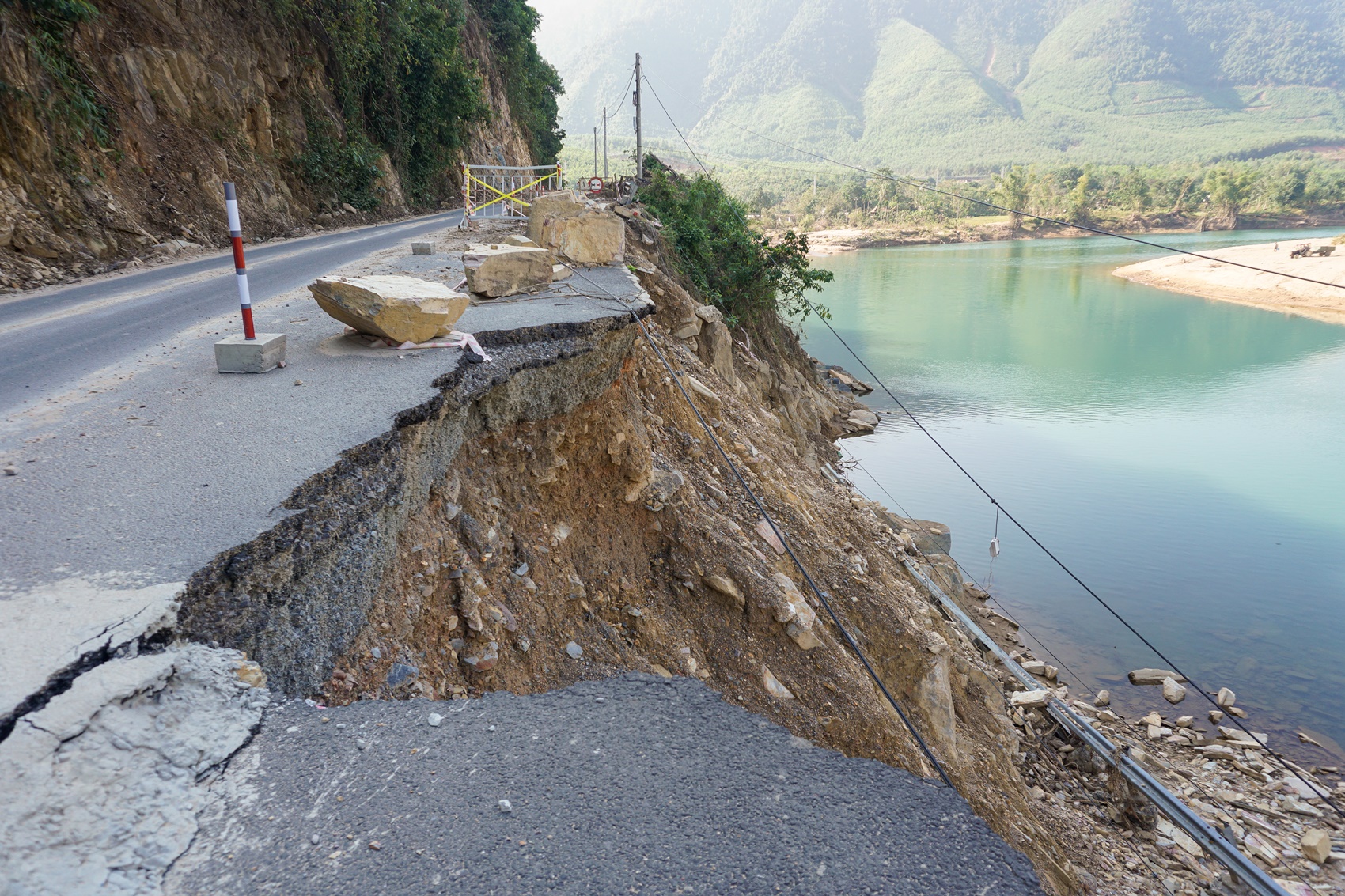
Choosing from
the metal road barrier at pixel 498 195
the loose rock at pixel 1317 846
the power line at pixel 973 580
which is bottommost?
the loose rock at pixel 1317 846

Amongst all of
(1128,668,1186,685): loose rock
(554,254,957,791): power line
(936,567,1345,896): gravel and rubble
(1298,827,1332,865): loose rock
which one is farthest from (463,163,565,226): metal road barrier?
(1298,827,1332,865): loose rock

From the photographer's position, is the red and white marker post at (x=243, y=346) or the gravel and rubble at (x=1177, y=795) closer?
the red and white marker post at (x=243, y=346)

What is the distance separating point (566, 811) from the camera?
97.8 inches

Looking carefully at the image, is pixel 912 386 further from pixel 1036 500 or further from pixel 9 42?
pixel 9 42

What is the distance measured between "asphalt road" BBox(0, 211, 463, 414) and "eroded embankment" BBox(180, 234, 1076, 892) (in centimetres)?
279

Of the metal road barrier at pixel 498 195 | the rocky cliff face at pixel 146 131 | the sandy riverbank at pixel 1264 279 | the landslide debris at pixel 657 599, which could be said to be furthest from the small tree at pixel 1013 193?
the landslide debris at pixel 657 599

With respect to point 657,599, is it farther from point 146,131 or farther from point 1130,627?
point 146,131

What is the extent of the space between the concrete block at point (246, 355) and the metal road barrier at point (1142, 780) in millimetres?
7202

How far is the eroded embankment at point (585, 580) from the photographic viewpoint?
3.14 m

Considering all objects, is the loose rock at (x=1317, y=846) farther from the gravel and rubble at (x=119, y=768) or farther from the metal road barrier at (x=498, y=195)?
the metal road barrier at (x=498, y=195)

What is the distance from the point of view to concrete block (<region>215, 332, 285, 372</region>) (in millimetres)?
5195

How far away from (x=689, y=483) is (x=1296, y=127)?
20858 centimetres

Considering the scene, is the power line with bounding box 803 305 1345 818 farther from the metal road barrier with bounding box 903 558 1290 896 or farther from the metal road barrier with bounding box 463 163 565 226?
the metal road barrier with bounding box 463 163 565 226

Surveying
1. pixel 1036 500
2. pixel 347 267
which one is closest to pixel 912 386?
pixel 1036 500
